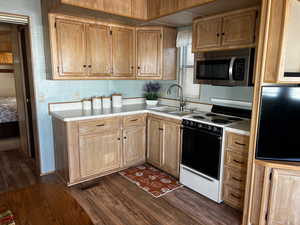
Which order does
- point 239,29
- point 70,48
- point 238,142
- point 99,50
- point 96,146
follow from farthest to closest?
point 99,50, point 96,146, point 70,48, point 239,29, point 238,142

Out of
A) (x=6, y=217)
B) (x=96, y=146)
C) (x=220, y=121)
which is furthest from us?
(x=96, y=146)

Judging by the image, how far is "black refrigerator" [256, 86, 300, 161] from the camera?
6.15 feet

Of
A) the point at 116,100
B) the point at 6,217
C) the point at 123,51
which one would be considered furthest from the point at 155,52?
the point at 6,217

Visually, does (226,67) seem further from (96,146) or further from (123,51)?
(96,146)

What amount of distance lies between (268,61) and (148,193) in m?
2.04

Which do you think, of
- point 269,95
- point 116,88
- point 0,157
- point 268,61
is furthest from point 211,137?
point 0,157

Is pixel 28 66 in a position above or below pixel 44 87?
above

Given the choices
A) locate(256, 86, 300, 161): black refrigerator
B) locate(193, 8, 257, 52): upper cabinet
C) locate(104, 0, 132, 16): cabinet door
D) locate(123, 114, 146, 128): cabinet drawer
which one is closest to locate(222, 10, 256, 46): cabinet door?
locate(193, 8, 257, 52): upper cabinet

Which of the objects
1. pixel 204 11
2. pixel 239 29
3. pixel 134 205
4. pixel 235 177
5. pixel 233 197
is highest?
pixel 204 11

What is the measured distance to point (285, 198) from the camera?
1938 mm

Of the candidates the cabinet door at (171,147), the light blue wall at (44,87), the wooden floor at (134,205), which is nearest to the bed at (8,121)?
the wooden floor at (134,205)

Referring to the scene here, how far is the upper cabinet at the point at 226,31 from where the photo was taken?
2.36 meters

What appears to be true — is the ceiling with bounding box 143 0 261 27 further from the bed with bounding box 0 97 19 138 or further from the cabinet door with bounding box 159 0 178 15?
the bed with bounding box 0 97 19 138

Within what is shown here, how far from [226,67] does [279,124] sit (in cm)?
97
